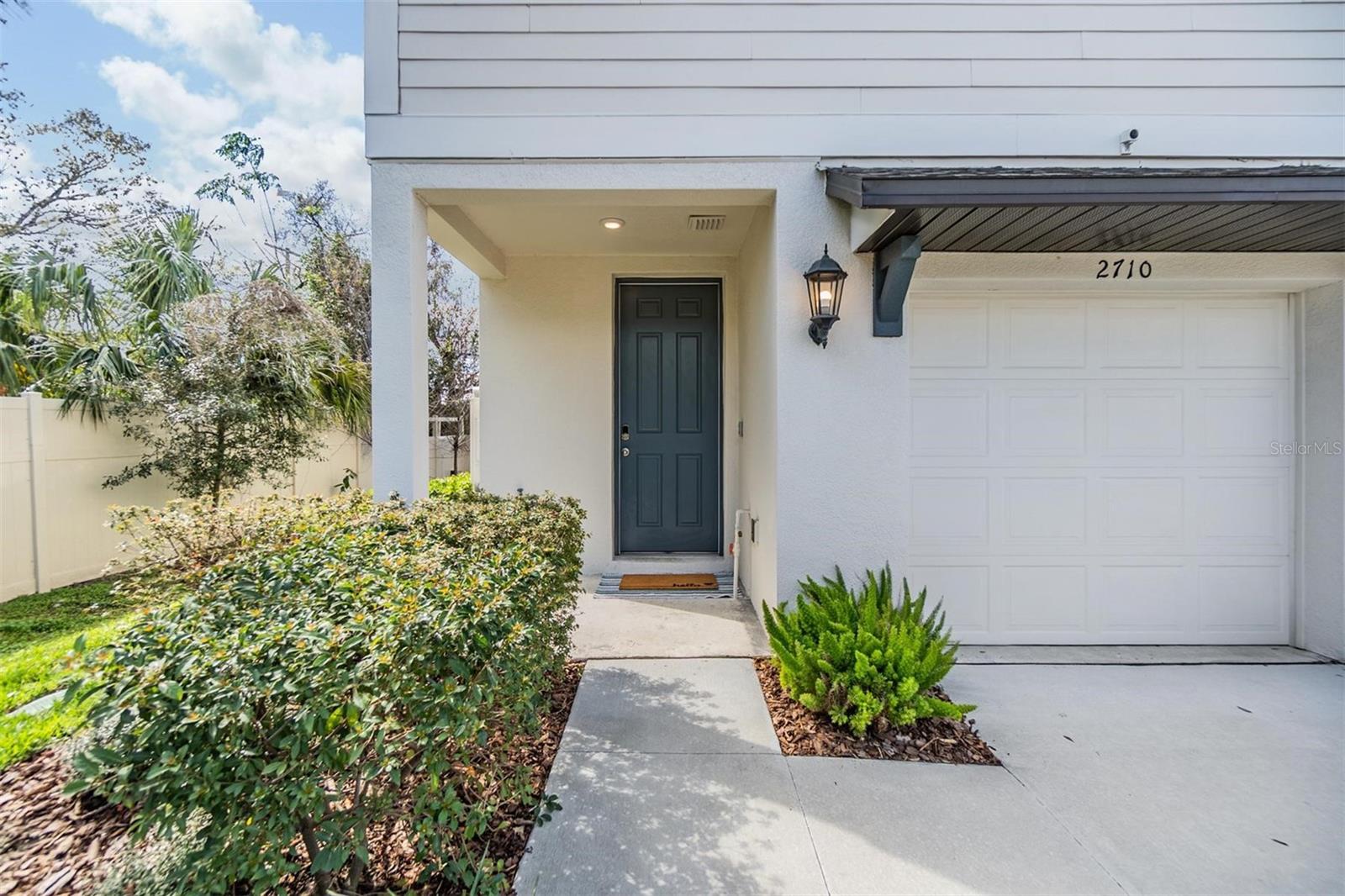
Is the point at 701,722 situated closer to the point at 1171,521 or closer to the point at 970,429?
the point at 970,429

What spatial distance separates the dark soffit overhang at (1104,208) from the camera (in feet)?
8.27

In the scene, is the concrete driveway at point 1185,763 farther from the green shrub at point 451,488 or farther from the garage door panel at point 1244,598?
→ the green shrub at point 451,488

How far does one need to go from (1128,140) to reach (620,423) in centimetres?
388

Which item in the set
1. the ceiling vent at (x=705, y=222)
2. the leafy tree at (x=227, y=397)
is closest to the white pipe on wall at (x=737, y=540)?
the ceiling vent at (x=705, y=222)

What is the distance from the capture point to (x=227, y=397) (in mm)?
5066

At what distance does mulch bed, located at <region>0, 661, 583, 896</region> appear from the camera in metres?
1.70

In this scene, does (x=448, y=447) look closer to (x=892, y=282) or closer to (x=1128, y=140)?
(x=892, y=282)

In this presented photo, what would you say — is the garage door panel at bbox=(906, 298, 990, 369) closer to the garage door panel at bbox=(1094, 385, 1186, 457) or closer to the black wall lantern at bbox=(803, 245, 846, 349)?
the black wall lantern at bbox=(803, 245, 846, 349)

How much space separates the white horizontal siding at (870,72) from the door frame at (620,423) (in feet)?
5.97

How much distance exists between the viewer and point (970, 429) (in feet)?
11.6

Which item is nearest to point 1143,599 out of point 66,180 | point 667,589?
point 667,589

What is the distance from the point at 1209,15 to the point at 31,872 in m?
6.39

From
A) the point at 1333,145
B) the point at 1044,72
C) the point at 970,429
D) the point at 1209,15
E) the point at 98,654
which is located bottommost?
the point at 98,654

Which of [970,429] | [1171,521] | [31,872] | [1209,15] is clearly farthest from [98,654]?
[1209,15]
